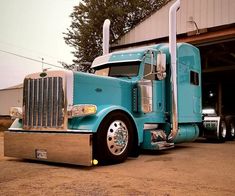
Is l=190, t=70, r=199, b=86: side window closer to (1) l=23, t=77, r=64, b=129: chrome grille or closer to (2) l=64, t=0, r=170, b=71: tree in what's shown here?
(1) l=23, t=77, r=64, b=129: chrome grille

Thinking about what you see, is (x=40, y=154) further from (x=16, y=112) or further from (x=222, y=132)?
(x=222, y=132)

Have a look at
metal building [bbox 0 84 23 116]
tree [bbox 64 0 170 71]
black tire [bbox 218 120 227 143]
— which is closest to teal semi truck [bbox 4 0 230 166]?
black tire [bbox 218 120 227 143]

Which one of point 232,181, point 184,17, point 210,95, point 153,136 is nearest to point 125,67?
point 153,136

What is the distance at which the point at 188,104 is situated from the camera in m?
9.98

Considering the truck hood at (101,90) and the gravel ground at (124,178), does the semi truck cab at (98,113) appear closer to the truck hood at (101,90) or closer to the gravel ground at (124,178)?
the truck hood at (101,90)

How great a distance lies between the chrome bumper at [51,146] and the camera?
20.5 feet

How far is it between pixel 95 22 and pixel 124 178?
21.8 m

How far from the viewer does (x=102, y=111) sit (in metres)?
6.72

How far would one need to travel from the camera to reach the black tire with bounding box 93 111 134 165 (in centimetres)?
661

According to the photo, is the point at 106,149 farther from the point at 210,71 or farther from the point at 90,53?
the point at 90,53

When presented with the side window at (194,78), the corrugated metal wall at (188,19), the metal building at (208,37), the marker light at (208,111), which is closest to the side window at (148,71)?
the side window at (194,78)

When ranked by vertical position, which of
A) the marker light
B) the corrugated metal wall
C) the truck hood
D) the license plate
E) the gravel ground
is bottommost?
the gravel ground

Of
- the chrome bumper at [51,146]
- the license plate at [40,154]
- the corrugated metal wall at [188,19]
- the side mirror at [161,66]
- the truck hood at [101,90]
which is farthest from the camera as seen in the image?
the corrugated metal wall at [188,19]

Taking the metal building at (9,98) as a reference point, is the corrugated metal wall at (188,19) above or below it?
above
